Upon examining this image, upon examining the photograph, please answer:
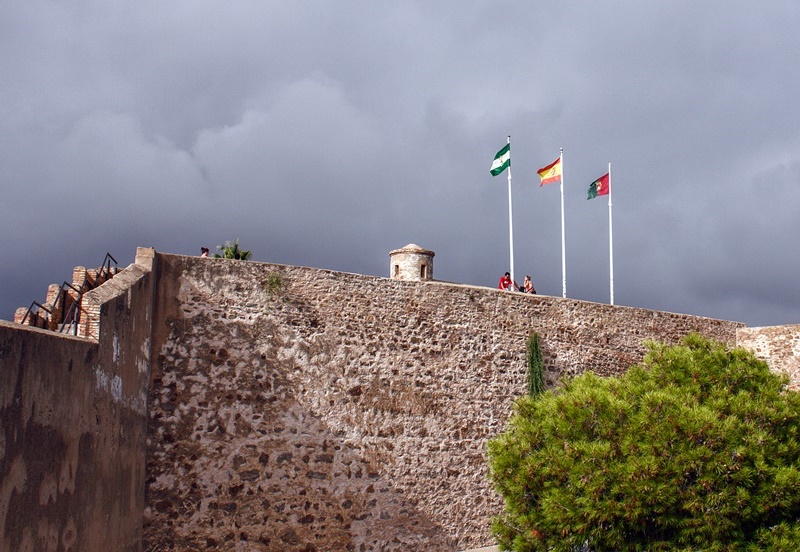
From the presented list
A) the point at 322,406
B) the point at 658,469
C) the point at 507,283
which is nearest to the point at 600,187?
the point at 507,283

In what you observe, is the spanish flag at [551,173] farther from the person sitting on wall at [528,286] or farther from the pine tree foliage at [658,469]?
the pine tree foliage at [658,469]

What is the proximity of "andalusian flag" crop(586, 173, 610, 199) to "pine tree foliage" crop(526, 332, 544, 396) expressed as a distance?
754 centimetres

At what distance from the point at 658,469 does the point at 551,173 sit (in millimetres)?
12288

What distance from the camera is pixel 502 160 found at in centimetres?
2272

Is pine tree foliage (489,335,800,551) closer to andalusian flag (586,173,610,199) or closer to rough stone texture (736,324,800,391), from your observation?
rough stone texture (736,324,800,391)

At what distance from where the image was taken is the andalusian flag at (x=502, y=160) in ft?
74.1

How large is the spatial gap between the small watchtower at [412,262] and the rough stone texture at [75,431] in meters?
7.39

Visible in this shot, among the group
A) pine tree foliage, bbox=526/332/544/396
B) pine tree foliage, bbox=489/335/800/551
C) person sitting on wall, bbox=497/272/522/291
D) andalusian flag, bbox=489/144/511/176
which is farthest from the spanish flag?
pine tree foliage, bbox=489/335/800/551

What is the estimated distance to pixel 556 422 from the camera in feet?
40.7

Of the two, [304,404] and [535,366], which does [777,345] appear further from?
[304,404]

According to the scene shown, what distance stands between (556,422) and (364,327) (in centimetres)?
396

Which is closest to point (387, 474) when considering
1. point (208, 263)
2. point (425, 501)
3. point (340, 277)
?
point (425, 501)

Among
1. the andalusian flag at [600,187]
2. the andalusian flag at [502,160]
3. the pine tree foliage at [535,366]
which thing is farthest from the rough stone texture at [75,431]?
the andalusian flag at [600,187]

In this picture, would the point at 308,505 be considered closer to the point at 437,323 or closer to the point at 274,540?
the point at 274,540
